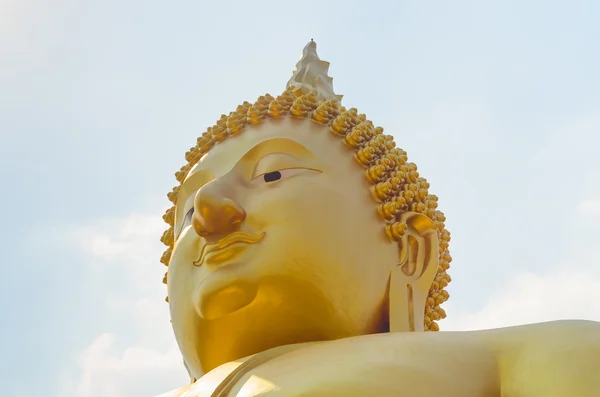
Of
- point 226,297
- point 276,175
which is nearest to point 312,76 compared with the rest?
point 276,175

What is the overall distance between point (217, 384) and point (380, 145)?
171 centimetres

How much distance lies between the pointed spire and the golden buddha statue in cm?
19

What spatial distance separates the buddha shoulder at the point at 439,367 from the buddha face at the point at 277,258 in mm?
365

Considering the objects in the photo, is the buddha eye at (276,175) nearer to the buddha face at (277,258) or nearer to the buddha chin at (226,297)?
the buddha face at (277,258)

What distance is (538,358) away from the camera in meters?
3.70

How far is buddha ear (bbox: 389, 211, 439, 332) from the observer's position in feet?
15.1

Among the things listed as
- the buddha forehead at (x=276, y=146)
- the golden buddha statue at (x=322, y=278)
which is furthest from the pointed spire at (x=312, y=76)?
the buddha forehead at (x=276, y=146)

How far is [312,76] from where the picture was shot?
5.70m

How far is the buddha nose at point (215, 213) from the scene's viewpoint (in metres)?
4.47

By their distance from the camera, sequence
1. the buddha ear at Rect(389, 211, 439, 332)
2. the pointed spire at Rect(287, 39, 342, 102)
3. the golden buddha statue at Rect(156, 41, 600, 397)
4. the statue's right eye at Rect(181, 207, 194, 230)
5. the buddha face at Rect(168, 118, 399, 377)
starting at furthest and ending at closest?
the pointed spire at Rect(287, 39, 342, 102) → the statue's right eye at Rect(181, 207, 194, 230) → the buddha ear at Rect(389, 211, 439, 332) → the buddha face at Rect(168, 118, 399, 377) → the golden buddha statue at Rect(156, 41, 600, 397)

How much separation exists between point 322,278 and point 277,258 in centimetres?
23

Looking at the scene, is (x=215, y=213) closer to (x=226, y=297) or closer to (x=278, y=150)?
(x=226, y=297)

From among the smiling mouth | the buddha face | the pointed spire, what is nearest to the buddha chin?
the buddha face

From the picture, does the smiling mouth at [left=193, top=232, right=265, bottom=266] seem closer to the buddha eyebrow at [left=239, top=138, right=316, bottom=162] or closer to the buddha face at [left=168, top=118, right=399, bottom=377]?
the buddha face at [left=168, top=118, right=399, bottom=377]
